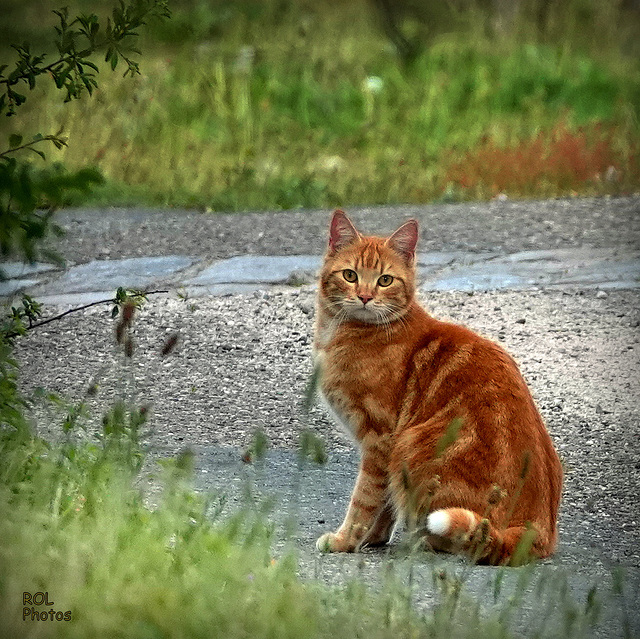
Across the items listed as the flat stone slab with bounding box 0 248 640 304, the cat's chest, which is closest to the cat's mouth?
the cat's chest

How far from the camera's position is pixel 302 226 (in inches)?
286

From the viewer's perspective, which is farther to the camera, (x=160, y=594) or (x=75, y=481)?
(x=75, y=481)

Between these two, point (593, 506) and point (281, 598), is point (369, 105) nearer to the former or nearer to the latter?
point (593, 506)

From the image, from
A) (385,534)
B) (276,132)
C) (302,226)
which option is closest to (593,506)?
(385,534)

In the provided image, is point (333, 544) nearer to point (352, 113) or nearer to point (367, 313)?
point (367, 313)

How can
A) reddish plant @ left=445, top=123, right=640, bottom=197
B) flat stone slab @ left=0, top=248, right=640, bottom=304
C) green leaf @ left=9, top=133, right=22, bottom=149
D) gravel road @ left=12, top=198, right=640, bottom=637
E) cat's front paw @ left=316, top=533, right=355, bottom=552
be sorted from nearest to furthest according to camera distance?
green leaf @ left=9, top=133, right=22, bottom=149, cat's front paw @ left=316, top=533, right=355, bottom=552, gravel road @ left=12, top=198, right=640, bottom=637, flat stone slab @ left=0, top=248, right=640, bottom=304, reddish plant @ left=445, top=123, right=640, bottom=197

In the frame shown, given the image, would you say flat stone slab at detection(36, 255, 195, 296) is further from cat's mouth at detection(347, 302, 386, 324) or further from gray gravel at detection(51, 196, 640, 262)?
cat's mouth at detection(347, 302, 386, 324)

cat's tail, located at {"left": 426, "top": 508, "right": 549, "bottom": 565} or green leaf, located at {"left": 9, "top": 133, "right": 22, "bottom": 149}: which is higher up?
green leaf, located at {"left": 9, "top": 133, "right": 22, "bottom": 149}

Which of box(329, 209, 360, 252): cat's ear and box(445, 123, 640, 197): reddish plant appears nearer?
box(329, 209, 360, 252): cat's ear

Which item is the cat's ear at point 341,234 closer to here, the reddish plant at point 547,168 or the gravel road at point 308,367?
the gravel road at point 308,367

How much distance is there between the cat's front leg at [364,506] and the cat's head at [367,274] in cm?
53

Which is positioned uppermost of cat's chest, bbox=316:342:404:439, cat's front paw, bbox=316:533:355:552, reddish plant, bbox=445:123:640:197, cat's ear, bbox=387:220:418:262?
reddish plant, bbox=445:123:640:197

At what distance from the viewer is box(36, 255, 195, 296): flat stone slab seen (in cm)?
610

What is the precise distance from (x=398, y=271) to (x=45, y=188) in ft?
6.29
